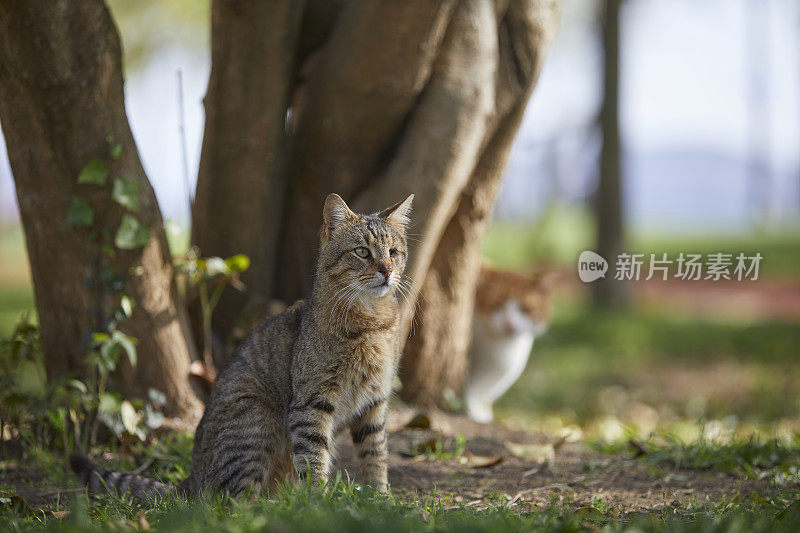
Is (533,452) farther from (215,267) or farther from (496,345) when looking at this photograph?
(215,267)

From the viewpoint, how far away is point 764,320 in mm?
10602

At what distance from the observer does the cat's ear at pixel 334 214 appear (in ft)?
11.0

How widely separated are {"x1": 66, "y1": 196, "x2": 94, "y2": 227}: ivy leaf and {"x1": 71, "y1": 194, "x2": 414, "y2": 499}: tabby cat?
1.24 metres

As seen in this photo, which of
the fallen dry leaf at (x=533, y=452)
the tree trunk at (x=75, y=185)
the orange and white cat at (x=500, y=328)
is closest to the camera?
the tree trunk at (x=75, y=185)

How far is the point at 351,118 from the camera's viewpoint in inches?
188

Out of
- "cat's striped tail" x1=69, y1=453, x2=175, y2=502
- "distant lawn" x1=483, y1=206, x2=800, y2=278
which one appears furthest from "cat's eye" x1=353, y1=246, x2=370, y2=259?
"distant lawn" x1=483, y1=206, x2=800, y2=278

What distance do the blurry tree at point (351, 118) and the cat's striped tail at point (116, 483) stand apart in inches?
58.8

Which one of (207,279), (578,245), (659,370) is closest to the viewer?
(207,279)

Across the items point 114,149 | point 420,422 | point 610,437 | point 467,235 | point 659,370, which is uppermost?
point 114,149

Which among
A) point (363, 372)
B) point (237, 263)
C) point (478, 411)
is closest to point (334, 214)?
point (363, 372)

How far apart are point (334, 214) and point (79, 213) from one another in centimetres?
155

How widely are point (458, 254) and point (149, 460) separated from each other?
99.4 inches

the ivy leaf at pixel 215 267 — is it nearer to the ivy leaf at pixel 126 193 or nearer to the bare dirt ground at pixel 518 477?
the ivy leaf at pixel 126 193

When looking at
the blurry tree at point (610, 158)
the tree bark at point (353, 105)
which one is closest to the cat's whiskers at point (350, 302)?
the tree bark at point (353, 105)
